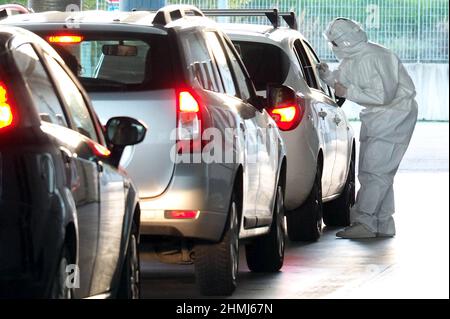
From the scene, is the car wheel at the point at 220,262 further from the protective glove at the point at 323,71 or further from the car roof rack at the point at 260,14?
the protective glove at the point at 323,71

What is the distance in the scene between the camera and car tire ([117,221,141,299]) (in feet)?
28.7

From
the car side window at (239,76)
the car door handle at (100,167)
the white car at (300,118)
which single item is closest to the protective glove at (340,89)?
the white car at (300,118)

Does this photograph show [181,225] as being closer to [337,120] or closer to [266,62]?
[266,62]

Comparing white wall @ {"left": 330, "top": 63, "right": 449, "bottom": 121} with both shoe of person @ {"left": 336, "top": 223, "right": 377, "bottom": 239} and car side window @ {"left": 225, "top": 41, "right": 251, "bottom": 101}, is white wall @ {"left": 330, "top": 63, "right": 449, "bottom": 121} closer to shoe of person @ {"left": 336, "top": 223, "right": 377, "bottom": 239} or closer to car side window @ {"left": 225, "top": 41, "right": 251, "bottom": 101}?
shoe of person @ {"left": 336, "top": 223, "right": 377, "bottom": 239}

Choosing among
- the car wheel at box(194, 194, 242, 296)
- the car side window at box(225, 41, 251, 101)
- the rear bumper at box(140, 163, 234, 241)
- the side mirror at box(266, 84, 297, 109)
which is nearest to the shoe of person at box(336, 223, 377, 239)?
the side mirror at box(266, 84, 297, 109)

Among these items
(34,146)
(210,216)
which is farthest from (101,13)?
(34,146)

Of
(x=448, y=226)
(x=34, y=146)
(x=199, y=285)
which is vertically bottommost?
(x=448, y=226)

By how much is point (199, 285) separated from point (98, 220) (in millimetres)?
3691

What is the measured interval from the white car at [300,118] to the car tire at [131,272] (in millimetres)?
5769

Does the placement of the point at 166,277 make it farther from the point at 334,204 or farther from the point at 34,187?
the point at 34,187

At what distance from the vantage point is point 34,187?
678cm

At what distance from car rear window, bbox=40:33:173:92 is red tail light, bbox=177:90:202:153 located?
5.9 inches

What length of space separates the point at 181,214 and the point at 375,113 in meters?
6.36

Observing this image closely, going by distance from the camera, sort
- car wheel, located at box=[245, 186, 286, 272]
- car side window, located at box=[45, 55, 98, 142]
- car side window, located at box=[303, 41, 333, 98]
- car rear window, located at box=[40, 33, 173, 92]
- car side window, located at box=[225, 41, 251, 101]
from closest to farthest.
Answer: car side window, located at box=[45, 55, 98, 142]
car rear window, located at box=[40, 33, 173, 92]
car side window, located at box=[225, 41, 251, 101]
car wheel, located at box=[245, 186, 286, 272]
car side window, located at box=[303, 41, 333, 98]
